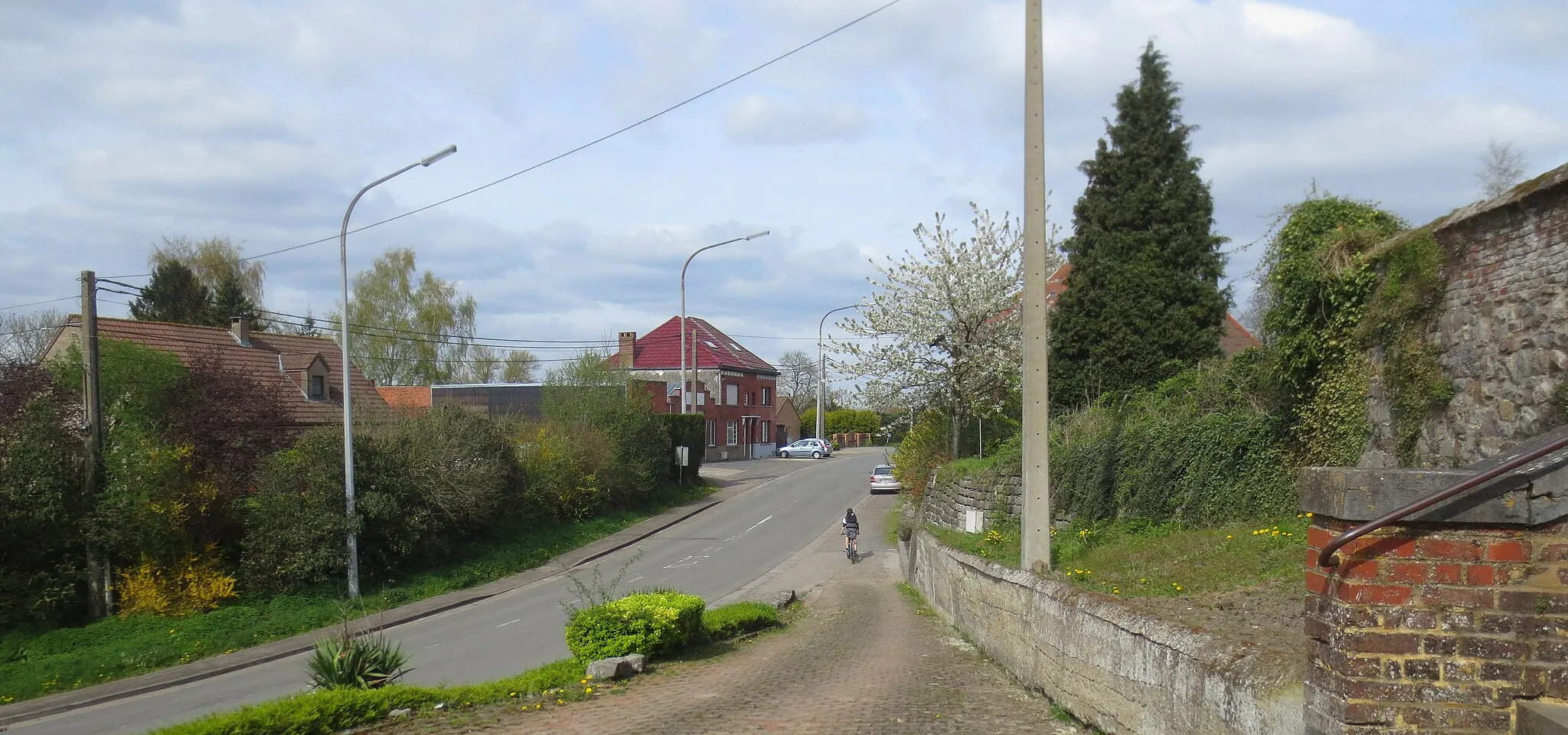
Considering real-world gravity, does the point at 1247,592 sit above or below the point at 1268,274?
below

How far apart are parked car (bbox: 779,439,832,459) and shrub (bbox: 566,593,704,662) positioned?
53.9 meters

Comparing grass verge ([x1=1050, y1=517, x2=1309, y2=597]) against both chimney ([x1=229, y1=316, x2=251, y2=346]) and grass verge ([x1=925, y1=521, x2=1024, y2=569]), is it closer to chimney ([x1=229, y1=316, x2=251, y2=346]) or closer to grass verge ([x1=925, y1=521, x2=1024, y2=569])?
grass verge ([x1=925, y1=521, x2=1024, y2=569])

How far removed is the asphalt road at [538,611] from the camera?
1512cm

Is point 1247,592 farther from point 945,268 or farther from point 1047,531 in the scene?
point 945,268

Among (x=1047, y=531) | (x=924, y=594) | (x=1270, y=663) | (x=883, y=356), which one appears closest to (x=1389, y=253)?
(x=1047, y=531)

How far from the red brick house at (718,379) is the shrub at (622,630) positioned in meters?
43.9

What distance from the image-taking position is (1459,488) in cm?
347

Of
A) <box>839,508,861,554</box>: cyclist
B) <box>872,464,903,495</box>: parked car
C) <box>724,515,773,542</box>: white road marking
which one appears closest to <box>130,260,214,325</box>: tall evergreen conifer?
<box>724,515,773,542</box>: white road marking

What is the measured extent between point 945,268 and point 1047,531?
1437 centimetres

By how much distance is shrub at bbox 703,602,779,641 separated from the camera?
13.8 meters

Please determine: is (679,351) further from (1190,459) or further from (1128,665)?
(1128,665)

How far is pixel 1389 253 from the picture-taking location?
35.1 ft

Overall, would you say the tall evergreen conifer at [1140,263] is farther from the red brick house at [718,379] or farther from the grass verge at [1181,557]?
the red brick house at [718,379]

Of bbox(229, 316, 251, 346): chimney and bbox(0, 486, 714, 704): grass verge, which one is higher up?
bbox(229, 316, 251, 346): chimney
